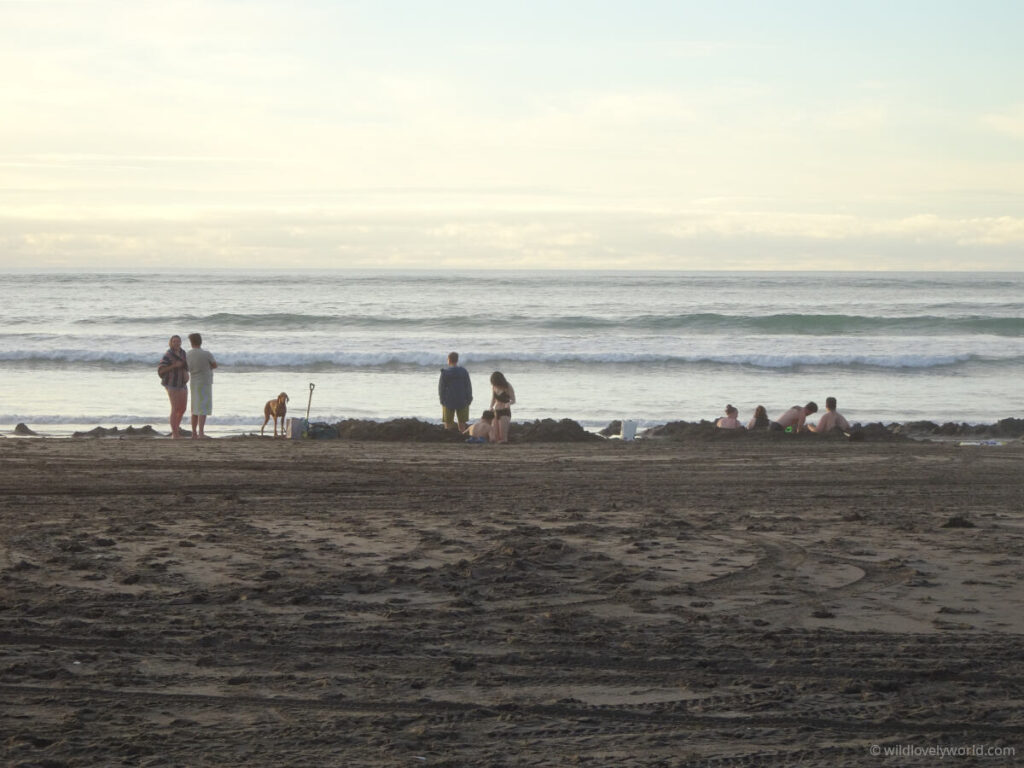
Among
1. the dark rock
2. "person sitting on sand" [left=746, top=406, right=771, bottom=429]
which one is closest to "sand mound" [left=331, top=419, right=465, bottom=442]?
the dark rock

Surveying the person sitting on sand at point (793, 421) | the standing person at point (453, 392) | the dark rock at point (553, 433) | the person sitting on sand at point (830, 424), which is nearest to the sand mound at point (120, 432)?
the standing person at point (453, 392)

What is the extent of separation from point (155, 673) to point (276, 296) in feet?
174

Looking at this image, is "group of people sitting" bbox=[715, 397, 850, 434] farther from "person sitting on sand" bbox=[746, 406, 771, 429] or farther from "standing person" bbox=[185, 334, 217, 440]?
"standing person" bbox=[185, 334, 217, 440]

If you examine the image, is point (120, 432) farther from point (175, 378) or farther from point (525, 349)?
point (525, 349)

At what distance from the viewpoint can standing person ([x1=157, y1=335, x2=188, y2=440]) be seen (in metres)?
15.0

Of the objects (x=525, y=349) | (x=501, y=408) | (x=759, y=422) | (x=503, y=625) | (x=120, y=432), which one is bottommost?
(x=120, y=432)

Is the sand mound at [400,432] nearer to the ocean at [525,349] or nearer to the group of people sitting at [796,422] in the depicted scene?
the ocean at [525,349]

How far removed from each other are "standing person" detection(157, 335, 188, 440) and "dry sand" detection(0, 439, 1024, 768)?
4.90 metres

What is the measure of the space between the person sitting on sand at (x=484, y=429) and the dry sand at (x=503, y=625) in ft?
15.8

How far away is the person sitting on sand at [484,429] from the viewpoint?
15.2m

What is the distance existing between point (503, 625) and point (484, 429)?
9.83m

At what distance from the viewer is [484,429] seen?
15188 millimetres

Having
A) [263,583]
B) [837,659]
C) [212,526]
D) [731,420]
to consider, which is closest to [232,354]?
[731,420]

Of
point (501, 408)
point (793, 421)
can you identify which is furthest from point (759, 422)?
point (501, 408)
